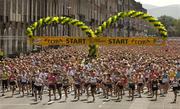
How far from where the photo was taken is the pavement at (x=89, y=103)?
2691 centimetres

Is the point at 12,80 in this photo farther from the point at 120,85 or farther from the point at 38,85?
the point at 120,85

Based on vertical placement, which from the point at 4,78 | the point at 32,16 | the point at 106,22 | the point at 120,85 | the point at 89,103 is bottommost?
the point at 89,103

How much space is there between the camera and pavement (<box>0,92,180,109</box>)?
26.9 metres

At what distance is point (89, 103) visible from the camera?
28.2 metres

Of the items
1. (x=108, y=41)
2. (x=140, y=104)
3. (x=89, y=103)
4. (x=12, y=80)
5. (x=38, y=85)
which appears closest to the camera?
(x=140, y=104)

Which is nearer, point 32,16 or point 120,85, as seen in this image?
point 120,85

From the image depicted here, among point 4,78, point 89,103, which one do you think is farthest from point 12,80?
point 89,103

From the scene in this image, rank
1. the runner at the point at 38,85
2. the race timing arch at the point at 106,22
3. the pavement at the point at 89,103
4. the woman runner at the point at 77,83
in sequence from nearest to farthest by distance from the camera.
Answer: the pavement at the point at 89,103, the runner at the point at 38,85, the woman runner at the point at 77,83, the race timing arch at the point at 106,22

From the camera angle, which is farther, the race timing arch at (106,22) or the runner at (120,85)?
the race timing arch at (106,22)

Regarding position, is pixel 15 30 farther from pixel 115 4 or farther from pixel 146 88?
pixel 115 4

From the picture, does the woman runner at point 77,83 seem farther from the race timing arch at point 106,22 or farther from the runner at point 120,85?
the race timing arch at point 106,22

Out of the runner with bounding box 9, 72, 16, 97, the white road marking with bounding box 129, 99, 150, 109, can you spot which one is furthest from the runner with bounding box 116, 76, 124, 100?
the runner with bounding box 9, 72, 16, 97

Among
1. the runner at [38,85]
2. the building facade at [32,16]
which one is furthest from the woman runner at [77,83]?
the building facade at [32,16]

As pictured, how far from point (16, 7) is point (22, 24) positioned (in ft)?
13.1
